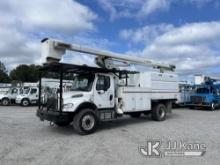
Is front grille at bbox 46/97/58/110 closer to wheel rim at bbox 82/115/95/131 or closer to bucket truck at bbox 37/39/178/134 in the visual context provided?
bucket truck at bbox 37/39/178/134

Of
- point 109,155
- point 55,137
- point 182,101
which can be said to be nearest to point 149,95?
point 55,137

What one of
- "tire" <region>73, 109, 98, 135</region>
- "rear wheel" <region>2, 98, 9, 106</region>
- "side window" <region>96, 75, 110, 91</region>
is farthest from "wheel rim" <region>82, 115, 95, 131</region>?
"rear wheel" <region>2, 98, 9, 106</region>

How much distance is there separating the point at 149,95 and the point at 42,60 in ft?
19.2

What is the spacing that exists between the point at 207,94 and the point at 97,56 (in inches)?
576

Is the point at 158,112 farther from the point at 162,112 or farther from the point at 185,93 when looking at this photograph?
the point at 185,93

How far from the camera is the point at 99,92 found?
35.7 ft

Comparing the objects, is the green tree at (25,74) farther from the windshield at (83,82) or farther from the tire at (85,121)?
the tire at (85,121)

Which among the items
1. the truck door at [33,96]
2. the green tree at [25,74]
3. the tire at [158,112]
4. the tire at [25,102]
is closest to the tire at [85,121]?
the tire at [158,112]

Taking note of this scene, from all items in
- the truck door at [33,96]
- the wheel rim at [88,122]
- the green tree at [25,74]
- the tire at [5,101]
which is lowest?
the wheel rim at [88,122]

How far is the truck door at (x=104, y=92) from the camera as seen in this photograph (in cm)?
1083

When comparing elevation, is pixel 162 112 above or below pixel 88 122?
above

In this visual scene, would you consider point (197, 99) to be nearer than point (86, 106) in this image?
No

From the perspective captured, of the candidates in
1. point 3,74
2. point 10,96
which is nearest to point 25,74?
point 3,74

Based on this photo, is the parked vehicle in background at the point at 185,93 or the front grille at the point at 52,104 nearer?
the front grille at the point at 52,104
